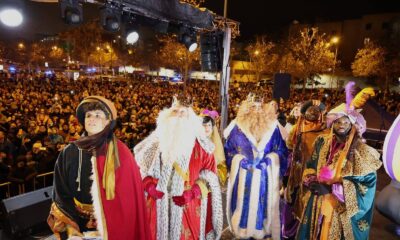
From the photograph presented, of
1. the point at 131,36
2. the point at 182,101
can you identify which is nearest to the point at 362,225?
the point at 182,101

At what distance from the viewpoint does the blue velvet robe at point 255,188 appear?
4375 millimetres

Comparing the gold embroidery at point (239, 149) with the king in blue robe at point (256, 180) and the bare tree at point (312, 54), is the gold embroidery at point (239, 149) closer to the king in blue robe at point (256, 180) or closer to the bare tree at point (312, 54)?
the king in blue robe at point (256, 180)

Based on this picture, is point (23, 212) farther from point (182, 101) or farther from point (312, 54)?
point (312, 54)

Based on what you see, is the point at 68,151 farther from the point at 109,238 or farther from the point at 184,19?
the point at 184,19

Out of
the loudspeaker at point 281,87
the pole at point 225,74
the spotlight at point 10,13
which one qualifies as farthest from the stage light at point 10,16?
the loudspeaker at point 281,87

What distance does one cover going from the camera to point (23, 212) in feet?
16.7

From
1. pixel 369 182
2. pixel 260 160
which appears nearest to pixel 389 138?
pixel 369 182

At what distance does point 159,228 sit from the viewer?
3.60 meters

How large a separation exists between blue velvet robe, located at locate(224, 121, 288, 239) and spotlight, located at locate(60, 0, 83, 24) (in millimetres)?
3543

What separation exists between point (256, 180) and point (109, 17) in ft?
13.0

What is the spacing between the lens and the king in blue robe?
14.4ft

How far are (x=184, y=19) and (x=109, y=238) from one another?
5.02 metres

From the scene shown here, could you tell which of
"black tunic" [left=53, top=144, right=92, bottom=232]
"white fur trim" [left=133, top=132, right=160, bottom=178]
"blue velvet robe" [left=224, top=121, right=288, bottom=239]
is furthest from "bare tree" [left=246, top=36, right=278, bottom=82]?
"black tunic" [left=53, top=144, right=92, bottom=232]

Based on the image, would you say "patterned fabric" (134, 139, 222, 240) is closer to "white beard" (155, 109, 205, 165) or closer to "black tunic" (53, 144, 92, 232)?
"white beard" (155, 109, 205, 165)
